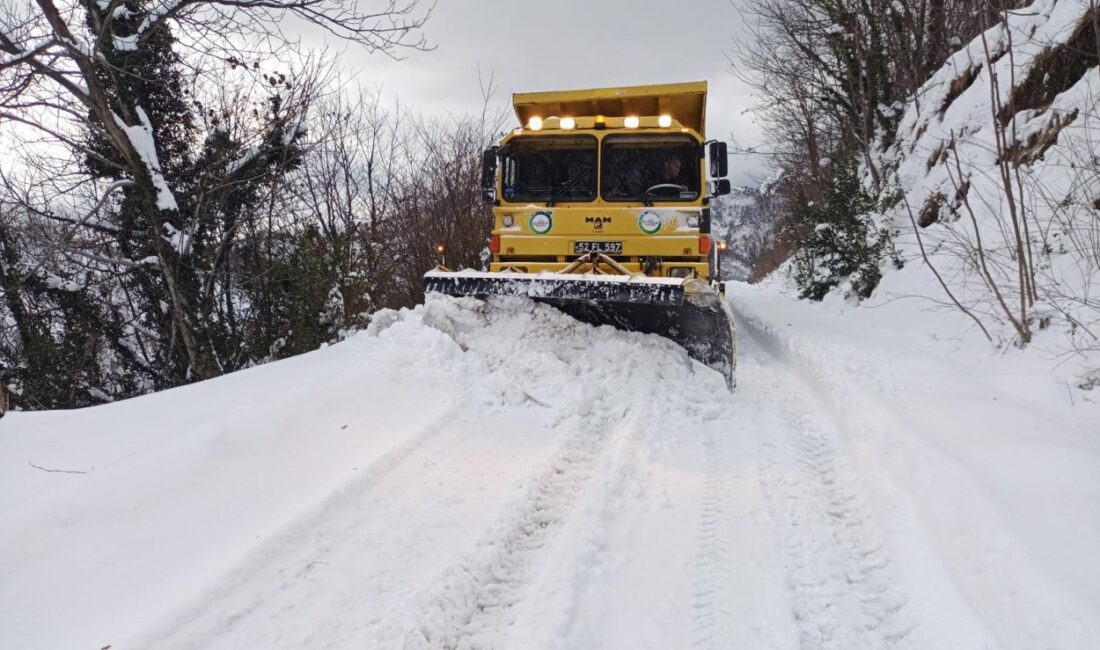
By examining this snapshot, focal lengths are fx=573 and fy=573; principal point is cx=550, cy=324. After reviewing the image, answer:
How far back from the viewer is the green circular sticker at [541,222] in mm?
6859

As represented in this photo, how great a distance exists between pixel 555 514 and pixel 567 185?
4.71 meters

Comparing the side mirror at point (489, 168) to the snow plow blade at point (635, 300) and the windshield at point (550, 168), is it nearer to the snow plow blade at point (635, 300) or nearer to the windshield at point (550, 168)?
the windshield at point (550, 168)

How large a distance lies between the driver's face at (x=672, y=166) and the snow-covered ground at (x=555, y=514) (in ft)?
9.47

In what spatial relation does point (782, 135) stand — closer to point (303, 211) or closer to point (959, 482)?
point (303, 211)

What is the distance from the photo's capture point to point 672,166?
22.4ft

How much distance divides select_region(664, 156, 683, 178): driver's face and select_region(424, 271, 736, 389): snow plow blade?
1836 millimetres

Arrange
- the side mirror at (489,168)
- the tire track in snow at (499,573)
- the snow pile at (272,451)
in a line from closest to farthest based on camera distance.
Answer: the tire track in snow at (499,573) < the snow pile at (272,451) < the side mirror at (489,168)

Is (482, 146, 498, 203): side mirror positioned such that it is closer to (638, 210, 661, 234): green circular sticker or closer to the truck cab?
the truck cab

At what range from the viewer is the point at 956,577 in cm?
246

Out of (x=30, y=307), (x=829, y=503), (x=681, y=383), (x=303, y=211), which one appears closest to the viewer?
(x=829, y=503)

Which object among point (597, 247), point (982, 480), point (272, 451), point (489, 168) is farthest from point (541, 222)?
point (982, 480)

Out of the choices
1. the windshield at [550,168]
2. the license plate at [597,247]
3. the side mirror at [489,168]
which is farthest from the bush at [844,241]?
the side mirror at [489,168]

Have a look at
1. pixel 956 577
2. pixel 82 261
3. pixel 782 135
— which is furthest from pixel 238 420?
pixel 782 135

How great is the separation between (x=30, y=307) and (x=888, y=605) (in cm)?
1368
